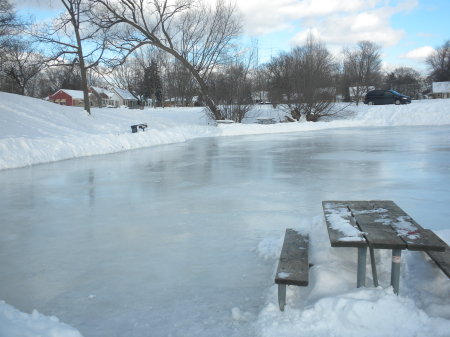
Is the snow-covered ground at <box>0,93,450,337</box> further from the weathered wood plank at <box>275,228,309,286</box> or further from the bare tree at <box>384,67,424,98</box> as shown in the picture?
the bare tree at <box>384,67,424,98</box>

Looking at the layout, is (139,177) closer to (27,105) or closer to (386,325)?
(386,325)

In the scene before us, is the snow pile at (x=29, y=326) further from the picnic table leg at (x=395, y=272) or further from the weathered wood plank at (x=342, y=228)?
the picnic table leg at (x=395, y=272)

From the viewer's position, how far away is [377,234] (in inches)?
116

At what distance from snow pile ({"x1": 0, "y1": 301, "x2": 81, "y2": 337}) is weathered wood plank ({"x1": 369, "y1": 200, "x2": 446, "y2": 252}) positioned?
2157 mm

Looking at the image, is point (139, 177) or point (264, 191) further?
point (139, 177)

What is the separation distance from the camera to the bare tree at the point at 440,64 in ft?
283

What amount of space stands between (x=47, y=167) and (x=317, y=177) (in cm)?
689

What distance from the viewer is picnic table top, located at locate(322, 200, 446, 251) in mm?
2756

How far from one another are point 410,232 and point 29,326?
250 cm

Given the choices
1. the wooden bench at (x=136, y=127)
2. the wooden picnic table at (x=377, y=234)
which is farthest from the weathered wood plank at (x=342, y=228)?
the wooden bench at (x=136, y=127)

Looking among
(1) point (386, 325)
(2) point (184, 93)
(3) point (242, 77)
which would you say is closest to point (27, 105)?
(3) point (242, 77)

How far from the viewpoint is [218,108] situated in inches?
1188

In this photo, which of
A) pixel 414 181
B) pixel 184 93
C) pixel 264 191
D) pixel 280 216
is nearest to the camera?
pixel 280 216

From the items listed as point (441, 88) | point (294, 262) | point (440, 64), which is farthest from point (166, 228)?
point (440, 64)
